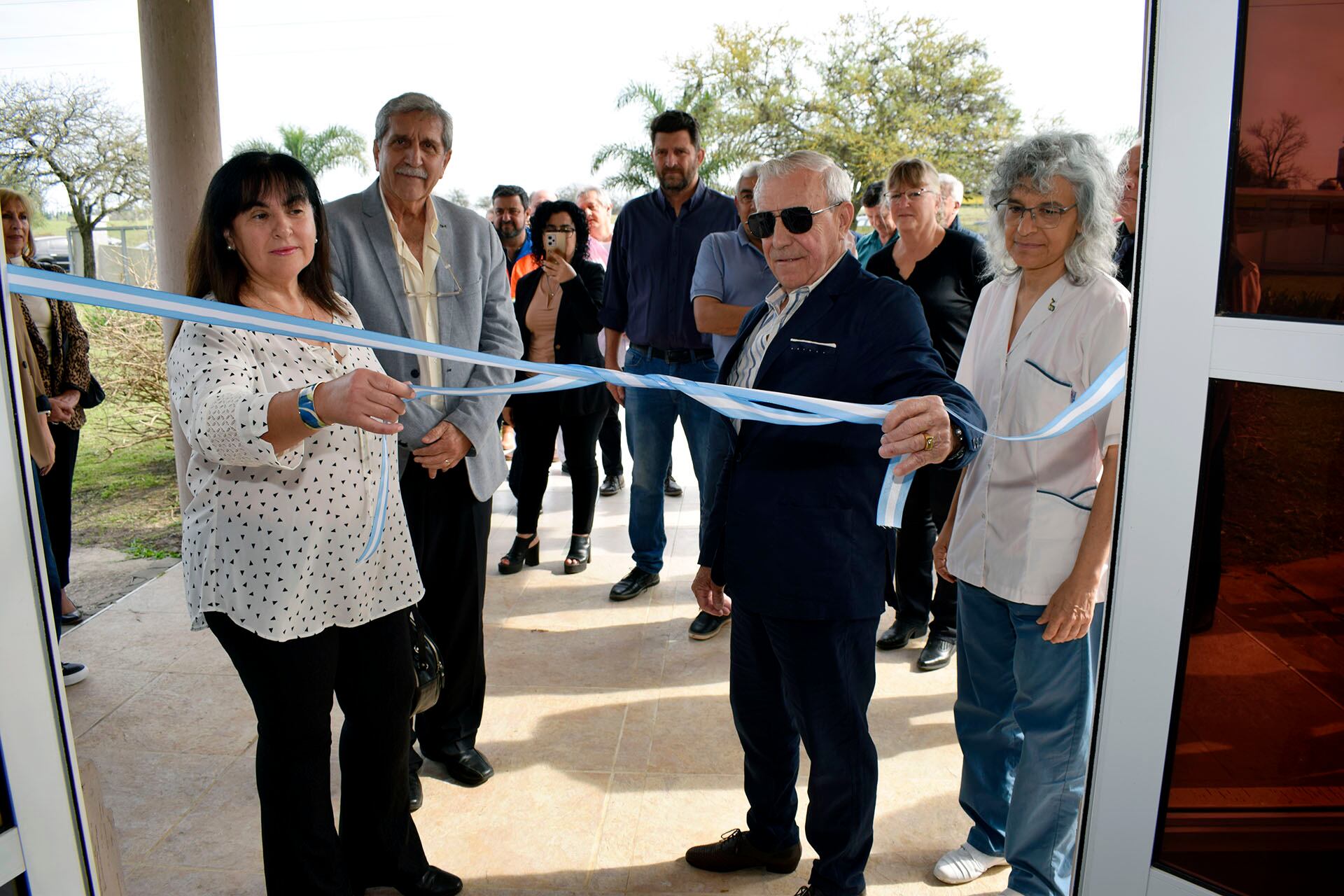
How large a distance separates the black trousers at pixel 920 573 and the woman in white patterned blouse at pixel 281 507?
2.44 meters

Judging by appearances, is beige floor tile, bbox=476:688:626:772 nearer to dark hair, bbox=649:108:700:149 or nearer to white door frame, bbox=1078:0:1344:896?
white door frame, bbox=1078:0:1344:896

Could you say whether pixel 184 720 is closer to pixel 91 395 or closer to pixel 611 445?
pixel 91 395

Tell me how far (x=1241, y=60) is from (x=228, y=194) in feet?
6.14

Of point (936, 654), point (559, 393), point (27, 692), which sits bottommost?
point (936, 654)

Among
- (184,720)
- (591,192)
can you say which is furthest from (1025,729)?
(591,192)

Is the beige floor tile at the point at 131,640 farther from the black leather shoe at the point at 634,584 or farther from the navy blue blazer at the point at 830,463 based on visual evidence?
the navy blue blazer at the point at 830,463

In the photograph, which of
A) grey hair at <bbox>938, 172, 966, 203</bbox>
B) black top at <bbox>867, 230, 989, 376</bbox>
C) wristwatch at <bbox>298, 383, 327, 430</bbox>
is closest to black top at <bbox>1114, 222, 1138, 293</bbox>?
black top at <bbox>867, 230, 989, 376</bbox>

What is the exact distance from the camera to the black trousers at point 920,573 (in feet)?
13.2

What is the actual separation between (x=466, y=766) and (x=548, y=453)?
2.23 m

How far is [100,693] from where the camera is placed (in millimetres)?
3734

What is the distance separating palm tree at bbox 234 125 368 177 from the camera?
25.2 m

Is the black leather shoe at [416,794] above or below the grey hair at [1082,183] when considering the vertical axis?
below

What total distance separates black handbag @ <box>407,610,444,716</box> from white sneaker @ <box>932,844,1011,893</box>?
146cm

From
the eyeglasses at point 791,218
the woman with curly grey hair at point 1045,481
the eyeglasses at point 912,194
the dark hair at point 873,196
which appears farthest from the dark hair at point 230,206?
the dark hair at point 873,196
